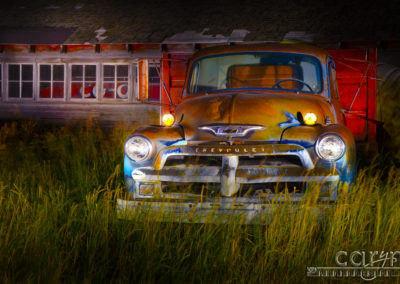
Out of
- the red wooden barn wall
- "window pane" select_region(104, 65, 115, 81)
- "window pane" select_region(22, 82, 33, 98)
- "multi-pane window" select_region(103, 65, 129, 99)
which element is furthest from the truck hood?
"window pane" select_region(22, 82, 33, 98)

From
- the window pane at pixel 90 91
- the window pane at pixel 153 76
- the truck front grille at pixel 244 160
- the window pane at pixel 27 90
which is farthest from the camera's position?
the window pane at pixel 27 90

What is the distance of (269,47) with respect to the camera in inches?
222

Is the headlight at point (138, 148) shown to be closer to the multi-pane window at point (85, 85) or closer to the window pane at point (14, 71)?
the multi-pane window at point (85, 85)

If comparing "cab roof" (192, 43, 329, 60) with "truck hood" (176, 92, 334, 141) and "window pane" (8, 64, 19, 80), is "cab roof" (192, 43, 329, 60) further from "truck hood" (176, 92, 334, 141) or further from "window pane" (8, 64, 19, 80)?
"window pane" (8, 64, 19, 80)

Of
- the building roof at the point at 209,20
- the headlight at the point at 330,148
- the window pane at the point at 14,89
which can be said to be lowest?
the window pane at the point at 14,89

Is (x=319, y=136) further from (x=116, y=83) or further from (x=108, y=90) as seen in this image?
(x=108, y=90)

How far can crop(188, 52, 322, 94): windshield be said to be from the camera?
18.0ft

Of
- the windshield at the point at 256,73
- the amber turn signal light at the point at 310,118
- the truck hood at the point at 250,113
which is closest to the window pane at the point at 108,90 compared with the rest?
the windshield at the point at 256,73

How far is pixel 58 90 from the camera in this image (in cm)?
1709

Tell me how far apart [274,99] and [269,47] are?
942 mm

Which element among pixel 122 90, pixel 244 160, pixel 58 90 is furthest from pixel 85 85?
pixel 244 160

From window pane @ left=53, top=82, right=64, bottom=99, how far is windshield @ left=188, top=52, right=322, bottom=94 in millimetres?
11183

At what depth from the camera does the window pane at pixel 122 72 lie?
1499 centimetres

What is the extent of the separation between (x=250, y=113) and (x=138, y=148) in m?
1.02
